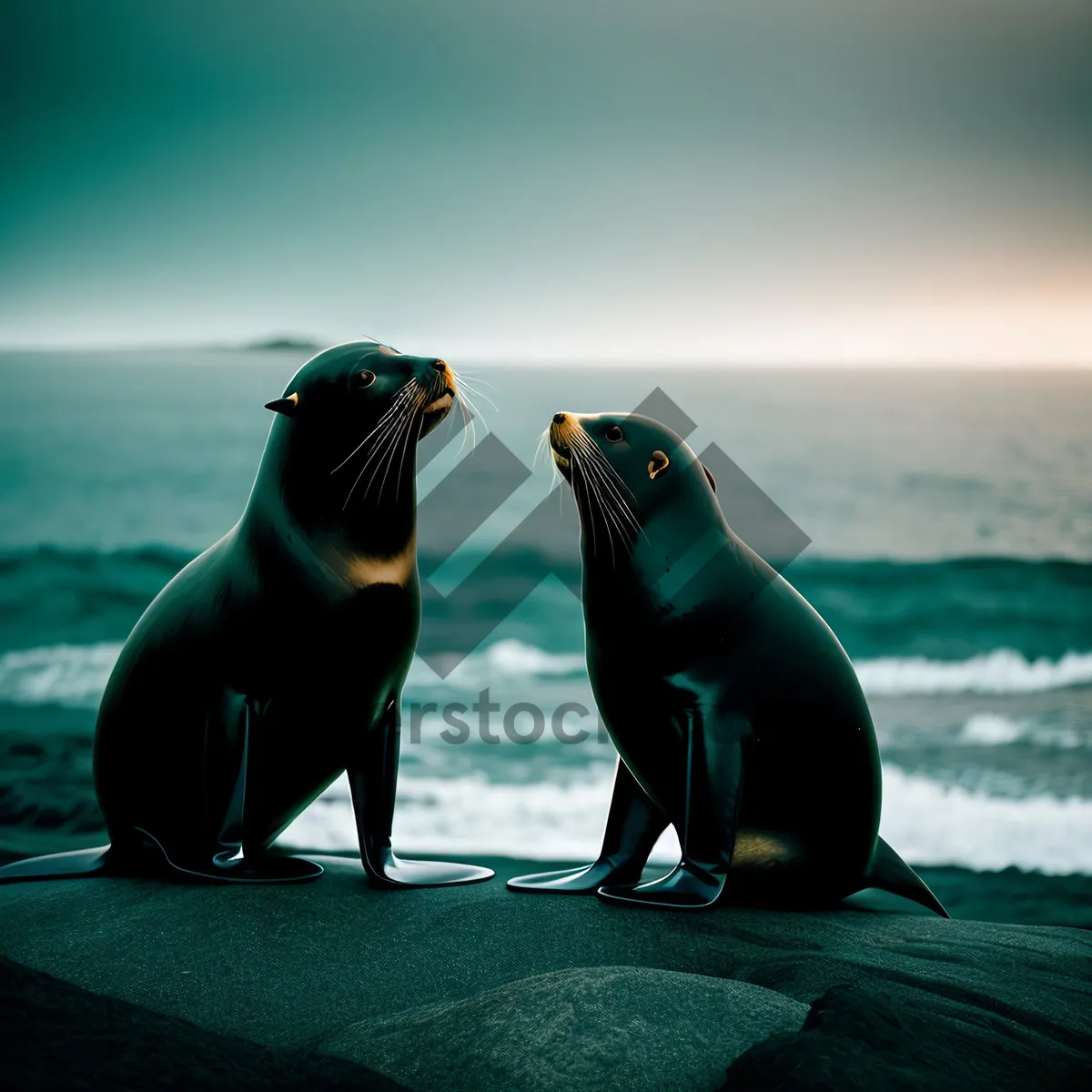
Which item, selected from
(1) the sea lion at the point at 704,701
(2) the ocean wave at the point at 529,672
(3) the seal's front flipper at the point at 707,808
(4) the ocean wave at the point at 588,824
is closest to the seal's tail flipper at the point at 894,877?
(1) the sea lion at the point at 704,701

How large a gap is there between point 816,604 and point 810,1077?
13619 mm

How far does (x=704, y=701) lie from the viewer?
13.9 ft

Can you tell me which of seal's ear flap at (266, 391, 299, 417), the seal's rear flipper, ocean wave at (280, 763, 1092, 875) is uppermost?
seal's ear flap at (266, 391, 299, 417)

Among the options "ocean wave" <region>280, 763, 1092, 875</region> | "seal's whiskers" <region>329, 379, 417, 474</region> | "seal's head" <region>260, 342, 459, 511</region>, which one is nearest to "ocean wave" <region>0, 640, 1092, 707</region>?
"ocean wave" <region>280, 763, 1092, 875</region>

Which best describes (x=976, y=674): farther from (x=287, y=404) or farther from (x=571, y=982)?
(x=571, y=982)

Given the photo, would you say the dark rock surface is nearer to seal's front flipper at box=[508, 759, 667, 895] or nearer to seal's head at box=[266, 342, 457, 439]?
seal's front flipper at box=[508, 759, 667, 895]

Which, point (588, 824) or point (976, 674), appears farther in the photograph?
point (976, 674)

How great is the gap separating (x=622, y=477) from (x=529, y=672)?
8420 mm

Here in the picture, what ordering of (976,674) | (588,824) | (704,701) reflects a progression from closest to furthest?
1. (704,701)
2. (588,824)
3. (976,674)

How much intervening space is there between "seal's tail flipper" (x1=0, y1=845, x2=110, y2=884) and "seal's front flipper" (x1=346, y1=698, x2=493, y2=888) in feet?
3.29

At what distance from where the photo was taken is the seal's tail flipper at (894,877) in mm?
4562

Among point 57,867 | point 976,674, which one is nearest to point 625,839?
point 57,867

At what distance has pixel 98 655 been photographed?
13.5 metres

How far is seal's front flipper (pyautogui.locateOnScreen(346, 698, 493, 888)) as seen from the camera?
4.57m
